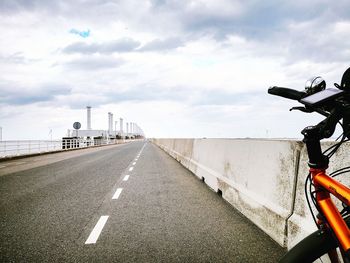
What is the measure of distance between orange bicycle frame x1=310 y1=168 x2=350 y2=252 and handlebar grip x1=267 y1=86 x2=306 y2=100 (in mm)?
421

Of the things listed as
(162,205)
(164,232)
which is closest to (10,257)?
(164,232)

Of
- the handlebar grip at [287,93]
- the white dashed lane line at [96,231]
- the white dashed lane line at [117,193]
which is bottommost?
the white dashed lane line at [96,231]

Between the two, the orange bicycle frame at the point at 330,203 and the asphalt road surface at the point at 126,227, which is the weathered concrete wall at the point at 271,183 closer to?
the asphalt road surface at the point at 126,227

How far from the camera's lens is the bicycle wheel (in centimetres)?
160

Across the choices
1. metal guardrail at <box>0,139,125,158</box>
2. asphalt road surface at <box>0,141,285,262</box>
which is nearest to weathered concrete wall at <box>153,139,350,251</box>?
asphalt road surface at <box>0,141,285,262</box>

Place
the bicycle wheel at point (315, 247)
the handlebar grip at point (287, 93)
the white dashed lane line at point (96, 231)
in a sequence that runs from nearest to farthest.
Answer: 1. the bicycle wheel at point (315, 247)
2. the handlebar grip at point (287, 93)
3. the white dashed lane line at point (96, 231)

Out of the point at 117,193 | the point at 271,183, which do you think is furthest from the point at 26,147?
the point at 271,183

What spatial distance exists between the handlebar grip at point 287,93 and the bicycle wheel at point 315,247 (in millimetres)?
746

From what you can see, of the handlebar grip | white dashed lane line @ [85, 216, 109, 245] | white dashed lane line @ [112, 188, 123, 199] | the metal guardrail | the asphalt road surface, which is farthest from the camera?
the metal guardrail

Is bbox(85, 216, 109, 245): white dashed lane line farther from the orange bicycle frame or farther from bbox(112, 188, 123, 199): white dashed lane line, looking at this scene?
the orange bicycle frame

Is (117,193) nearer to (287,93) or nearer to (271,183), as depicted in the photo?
(271,183)

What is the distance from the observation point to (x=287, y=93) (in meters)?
1.77

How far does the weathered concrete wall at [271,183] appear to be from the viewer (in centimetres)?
358

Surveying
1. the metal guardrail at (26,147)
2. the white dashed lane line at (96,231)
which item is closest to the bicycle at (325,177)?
the white dashed lane line at (96,231)
